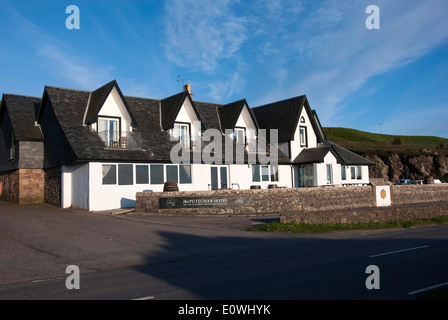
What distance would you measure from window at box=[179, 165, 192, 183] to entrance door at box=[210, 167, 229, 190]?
1.91m

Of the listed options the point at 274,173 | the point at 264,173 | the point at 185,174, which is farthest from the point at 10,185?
the point at 274,173

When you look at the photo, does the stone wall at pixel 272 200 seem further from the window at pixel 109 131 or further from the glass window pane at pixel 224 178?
the glass window pane at pixel 224 178

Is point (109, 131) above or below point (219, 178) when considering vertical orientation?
above

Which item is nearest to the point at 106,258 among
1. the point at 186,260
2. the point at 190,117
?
the point at 186,260

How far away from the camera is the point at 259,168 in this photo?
106 feet

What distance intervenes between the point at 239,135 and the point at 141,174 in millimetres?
10652

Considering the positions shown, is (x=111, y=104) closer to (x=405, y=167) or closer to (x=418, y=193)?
(x=418, y=193)

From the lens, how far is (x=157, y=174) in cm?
2702

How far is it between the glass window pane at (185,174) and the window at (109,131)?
4.69 meters

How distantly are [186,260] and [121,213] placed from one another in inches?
487

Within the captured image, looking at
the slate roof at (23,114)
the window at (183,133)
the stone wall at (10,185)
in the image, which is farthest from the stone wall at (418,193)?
the stone wall at (10,185)

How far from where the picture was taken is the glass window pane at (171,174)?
1083 inches

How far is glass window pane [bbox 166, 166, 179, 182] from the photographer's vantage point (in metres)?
27.5
